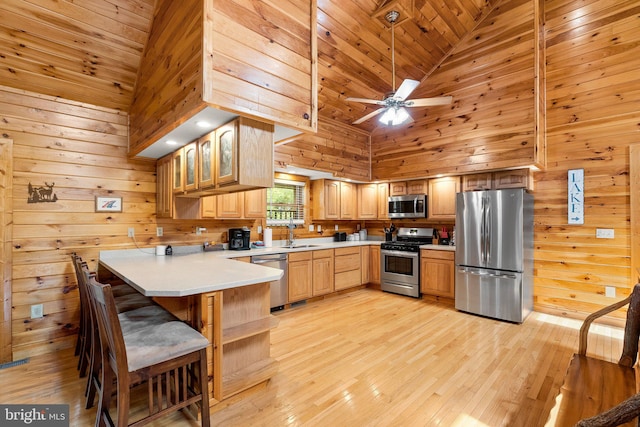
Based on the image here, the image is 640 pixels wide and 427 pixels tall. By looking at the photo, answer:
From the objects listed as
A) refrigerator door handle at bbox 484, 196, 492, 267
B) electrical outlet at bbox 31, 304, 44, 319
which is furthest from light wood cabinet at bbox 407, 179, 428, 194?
electrical outlet at bbox 31, 304, 44, 319

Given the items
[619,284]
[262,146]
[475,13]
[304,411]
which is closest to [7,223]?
[262,146]

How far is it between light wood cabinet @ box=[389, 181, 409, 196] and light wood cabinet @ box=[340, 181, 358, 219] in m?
0.70

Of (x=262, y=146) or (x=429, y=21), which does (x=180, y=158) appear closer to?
(x=262, y=146)

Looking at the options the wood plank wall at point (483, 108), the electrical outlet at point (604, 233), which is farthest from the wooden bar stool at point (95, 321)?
the electrical outlet at point (604, 233)

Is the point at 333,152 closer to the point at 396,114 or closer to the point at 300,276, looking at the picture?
the point at 396,114

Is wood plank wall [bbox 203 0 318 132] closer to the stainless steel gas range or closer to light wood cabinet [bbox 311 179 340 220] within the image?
light wood cabinet [bbox 311 179 340 220]

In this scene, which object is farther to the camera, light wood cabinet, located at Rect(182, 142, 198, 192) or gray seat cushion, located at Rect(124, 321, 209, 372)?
light wood cabinet, located at Rect(182, 142, 198, 192)

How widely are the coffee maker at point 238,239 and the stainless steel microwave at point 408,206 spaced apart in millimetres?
2690

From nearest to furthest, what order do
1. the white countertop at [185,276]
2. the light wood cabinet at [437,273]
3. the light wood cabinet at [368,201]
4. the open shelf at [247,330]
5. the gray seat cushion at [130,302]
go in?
the white countertop at [185,276] < the open shelf at [247,330] < the gray seat cushion at [130,302] < the light wood cabinet at [437,273] < the light wood cabinet at [368,201]

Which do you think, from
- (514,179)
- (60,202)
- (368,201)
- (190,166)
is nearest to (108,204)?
(60,202)

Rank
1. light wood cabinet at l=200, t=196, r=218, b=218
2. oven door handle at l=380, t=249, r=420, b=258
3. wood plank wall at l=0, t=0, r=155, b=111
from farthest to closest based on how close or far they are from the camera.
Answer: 1. oven door handle at l=380, t=249, r=420, b=258
2. light wood cabinet at l=200, t=196, r=218, b=218
3. wood plank wall at l=0, t=0, r=155, b=111

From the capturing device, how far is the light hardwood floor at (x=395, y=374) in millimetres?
1998

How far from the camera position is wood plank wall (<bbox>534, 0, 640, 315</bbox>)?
3.54m

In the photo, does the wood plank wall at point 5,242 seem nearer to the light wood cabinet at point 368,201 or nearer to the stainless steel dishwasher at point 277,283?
the stainless steel dishwasher at point 277,283
